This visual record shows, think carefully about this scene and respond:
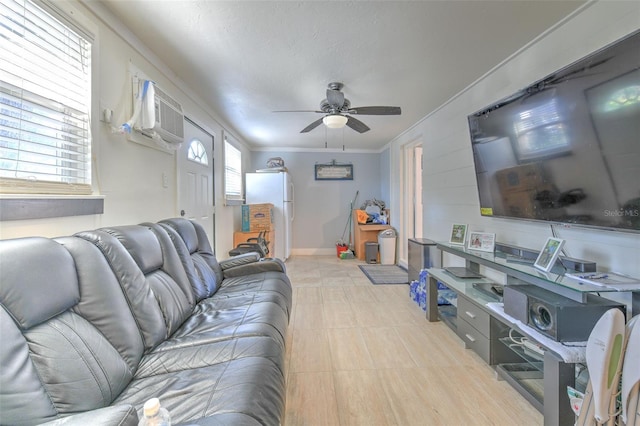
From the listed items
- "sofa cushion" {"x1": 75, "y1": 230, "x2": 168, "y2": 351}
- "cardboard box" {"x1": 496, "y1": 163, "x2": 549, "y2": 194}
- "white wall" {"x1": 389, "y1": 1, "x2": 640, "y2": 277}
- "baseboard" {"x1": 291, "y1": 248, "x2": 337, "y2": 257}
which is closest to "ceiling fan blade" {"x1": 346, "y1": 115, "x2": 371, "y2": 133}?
"white wall" {"x1": 389, "y1": 1, "x2": 640, "y2": 277}

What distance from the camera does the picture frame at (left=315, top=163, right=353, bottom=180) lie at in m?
5.96

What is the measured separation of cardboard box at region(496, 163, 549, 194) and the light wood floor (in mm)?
1324

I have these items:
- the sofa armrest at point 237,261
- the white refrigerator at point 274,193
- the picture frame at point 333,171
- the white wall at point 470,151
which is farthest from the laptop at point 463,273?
the picture frame at point 333,171

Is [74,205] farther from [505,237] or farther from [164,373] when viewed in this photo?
[505,237]

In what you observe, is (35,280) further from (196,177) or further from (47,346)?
(196,177)

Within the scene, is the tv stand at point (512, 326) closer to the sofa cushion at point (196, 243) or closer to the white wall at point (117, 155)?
the sofa cushion at point (196, 243)

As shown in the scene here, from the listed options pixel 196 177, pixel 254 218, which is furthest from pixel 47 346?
pixel 254 218

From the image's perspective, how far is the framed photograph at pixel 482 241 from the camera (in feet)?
7.41

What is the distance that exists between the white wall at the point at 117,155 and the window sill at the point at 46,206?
0.05 meters

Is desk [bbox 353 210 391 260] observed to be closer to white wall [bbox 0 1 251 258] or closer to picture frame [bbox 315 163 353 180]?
picture frame [bbox 315 163 353 180]

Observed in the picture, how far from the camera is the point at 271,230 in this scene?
4.64 m

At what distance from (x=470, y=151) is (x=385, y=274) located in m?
2.35

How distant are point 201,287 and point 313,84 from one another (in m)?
2.15

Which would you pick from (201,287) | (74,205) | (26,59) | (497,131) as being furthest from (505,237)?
(26,59)
